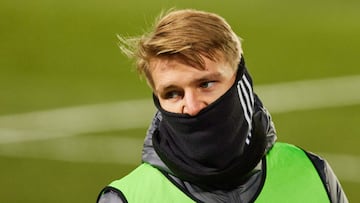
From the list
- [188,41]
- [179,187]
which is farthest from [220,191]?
[188,41]

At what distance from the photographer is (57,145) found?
980 cm

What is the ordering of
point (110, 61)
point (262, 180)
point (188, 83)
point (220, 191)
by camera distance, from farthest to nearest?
point (110, 61), point (262, 180), point (220, 191), point (188, 83)

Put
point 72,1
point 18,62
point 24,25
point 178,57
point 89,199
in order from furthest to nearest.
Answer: point 72,1, point 24,25, point 18,62, point 89,199, point 178,57

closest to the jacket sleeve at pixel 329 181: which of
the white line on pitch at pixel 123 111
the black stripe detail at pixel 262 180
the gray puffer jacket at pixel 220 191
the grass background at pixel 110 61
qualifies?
the gray puffer jacket at pixel 220 191

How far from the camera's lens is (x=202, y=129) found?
13.3 ft

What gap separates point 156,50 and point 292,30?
30.4ft

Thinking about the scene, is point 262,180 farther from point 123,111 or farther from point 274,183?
point 123,111

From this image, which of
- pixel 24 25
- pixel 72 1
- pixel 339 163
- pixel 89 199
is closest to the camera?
Answer: pixel 89 199

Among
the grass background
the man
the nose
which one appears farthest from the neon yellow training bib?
the grass background

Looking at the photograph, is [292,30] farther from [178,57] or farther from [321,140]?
[178,57]

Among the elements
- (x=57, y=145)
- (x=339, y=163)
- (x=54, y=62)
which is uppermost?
(x=54, y=62)

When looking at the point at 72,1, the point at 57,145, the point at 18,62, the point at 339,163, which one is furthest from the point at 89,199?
the point at 72,1

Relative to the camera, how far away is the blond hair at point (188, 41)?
3.86m

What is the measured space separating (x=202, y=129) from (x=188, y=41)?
1.17ft
